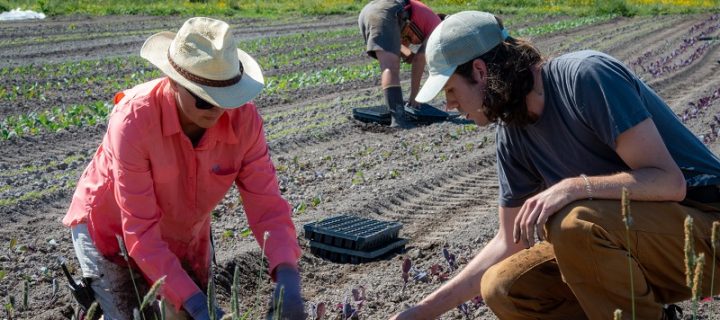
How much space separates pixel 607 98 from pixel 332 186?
12.8 ft

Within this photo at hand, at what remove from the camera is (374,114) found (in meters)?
9.08

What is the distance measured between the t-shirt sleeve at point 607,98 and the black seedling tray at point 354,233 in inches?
86.5

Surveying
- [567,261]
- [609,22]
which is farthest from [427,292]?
[609,22]

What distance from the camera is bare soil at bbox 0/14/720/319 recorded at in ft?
15.6

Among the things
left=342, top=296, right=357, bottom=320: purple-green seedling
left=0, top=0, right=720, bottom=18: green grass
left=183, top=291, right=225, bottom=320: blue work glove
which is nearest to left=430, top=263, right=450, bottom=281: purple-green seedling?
left=342, top=296, right=357, bottom=320: purple-green seedling

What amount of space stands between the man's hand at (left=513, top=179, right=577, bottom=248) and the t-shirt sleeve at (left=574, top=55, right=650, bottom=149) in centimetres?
21

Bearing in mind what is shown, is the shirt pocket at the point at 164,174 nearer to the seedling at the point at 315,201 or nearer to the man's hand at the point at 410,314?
the man's hand at the point at 410,314

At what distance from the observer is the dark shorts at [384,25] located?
8703mm

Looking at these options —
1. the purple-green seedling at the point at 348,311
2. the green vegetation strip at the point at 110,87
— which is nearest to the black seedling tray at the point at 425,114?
the green vegetation strip at the point at 110,87

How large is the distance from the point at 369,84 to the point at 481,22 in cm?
929

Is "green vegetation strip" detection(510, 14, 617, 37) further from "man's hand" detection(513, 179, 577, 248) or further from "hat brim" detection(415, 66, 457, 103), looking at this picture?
"man's hand" detection(513, 179, 577, 248)

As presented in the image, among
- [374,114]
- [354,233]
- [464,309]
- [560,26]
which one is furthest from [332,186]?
[560,26]

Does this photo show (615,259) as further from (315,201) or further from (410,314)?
(315,201)

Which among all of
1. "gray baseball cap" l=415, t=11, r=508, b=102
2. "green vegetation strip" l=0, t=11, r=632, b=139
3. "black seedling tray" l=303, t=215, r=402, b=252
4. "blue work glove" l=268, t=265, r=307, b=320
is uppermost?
"gray baseball cap" l=415, t=11, r=508, b=102
